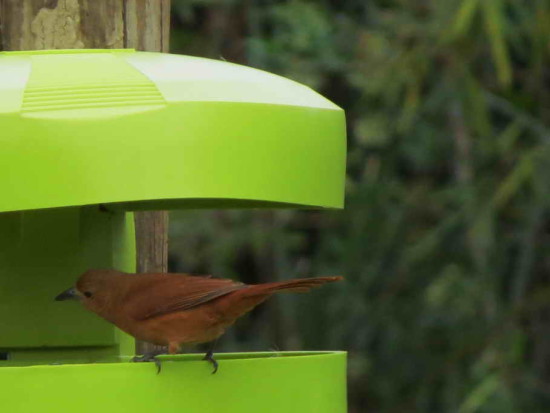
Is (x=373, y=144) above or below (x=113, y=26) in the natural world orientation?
below

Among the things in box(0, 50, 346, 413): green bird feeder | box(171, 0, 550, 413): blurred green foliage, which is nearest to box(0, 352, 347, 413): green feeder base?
box(0, 50, 346, 413): green bird feeder

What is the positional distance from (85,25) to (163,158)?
1305 millimetres

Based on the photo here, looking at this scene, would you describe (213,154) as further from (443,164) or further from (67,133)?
(443,164)

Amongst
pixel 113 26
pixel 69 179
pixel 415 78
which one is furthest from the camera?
pixel 415 78

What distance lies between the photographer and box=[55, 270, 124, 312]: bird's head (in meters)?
3.86

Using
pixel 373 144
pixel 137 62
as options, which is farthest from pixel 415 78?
pixel 137 62

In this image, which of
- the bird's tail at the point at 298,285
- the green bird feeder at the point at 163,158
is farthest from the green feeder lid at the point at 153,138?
the bird's tail at the point at 298,285

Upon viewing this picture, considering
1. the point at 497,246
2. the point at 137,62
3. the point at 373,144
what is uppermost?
the point at 137,62

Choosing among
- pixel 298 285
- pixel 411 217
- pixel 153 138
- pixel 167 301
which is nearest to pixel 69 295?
pixel 167 301

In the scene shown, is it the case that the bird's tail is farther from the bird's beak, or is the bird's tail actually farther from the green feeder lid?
the bird's beak

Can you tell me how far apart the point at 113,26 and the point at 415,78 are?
161 inches

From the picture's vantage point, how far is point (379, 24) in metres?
8.62

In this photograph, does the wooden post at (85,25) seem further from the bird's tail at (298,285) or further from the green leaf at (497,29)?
the green leaf at (497,29)

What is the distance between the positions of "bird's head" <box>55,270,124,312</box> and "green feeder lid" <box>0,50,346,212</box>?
2.48 ft
